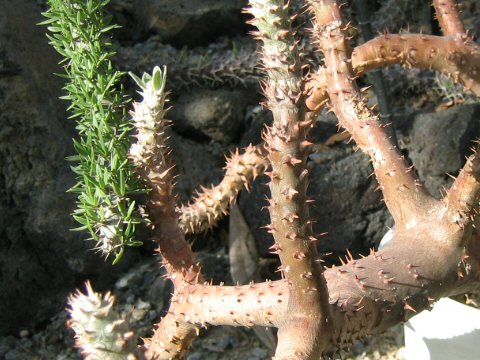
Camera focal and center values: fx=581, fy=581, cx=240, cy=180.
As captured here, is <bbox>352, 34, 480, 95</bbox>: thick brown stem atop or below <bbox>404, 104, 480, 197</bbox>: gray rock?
atop

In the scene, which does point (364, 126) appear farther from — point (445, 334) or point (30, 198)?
point (30, 198)

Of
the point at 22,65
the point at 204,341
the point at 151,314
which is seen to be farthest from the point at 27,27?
the point at 204,341

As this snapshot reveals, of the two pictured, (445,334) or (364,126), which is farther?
(445,334)

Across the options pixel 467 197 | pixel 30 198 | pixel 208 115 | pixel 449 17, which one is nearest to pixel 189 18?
pixel 208 115

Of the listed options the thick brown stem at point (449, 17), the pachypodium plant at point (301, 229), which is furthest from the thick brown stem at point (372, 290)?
the thick brown stem at point (449, 17)

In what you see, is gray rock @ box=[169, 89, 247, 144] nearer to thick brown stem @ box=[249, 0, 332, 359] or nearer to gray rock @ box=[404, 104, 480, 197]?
gray rock @ box=[404, 104, 480, 197]

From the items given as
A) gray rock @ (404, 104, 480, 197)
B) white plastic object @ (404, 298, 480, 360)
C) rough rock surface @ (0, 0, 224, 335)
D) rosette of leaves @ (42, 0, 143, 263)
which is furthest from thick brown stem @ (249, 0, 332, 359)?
gray rock @ (404, 104, 480, 197)

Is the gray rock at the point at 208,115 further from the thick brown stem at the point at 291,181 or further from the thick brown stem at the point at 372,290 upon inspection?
the thick brown stem at the point at 291,181
